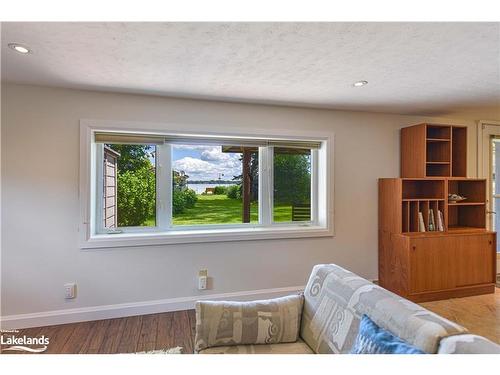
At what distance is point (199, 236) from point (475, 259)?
3215 millimetres

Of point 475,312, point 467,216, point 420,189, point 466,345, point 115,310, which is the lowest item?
point 475,312

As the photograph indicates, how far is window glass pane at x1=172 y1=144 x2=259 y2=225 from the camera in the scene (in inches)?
126

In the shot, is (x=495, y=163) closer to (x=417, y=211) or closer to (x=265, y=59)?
(x=417, y=211)

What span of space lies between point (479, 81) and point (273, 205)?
7.37 feet

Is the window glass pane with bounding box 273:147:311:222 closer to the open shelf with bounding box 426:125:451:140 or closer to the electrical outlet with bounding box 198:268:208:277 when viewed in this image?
the electrical outlet with bounding box 198:268:208:277

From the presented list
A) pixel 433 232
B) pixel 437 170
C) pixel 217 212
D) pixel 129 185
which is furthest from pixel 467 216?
pixel 129 185

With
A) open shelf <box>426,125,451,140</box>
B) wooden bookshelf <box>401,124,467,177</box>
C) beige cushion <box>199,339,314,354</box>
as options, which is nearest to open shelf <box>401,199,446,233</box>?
wooden bookshelf <box>401,124,467,177</box>

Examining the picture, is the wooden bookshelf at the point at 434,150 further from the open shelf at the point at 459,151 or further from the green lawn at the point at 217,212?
the green lawn at the point at 217,212

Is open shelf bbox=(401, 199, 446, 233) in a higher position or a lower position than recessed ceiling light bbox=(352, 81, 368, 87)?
lower

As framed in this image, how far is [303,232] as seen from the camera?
334cm

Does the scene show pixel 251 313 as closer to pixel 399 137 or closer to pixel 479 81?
pixel 479 81

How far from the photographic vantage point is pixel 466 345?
92cm

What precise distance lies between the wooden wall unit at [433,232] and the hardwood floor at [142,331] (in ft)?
1.12

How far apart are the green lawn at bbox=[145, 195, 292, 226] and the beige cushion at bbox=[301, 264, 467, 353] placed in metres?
1.66
